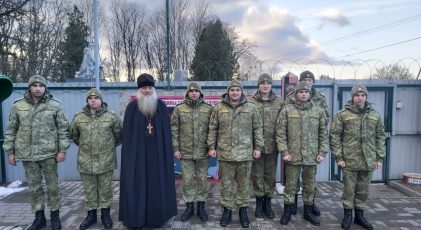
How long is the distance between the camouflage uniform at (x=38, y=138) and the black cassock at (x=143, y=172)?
89 cm

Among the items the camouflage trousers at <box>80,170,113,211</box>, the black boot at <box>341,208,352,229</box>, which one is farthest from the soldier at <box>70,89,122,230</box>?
the black boot at <box>341,208,352,229</box>

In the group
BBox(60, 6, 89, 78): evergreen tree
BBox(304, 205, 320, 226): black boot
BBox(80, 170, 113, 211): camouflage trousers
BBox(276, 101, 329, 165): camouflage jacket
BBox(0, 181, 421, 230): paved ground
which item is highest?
BBox(60, 6, 89, 78): evergreen tree

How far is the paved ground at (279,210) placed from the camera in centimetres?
474

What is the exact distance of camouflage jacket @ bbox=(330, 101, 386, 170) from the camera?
4461mm

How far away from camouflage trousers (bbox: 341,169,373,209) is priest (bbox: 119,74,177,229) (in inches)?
96.7

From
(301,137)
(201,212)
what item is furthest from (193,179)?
(301,137)

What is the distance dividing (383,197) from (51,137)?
18.6 ft

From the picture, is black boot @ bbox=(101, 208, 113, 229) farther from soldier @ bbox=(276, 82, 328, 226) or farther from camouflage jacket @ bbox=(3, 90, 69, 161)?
soldier @ bbox=(276, 82, 328, 226)

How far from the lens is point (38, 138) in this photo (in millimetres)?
4324

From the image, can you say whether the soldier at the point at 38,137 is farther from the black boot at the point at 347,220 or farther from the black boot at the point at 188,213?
the black boot at the point at 347,220

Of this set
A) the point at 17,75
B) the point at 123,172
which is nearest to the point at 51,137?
the point at 123,172

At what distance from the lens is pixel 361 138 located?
4.47 meters

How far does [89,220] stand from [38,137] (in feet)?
4.35

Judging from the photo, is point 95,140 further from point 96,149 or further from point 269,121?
point 269,121
